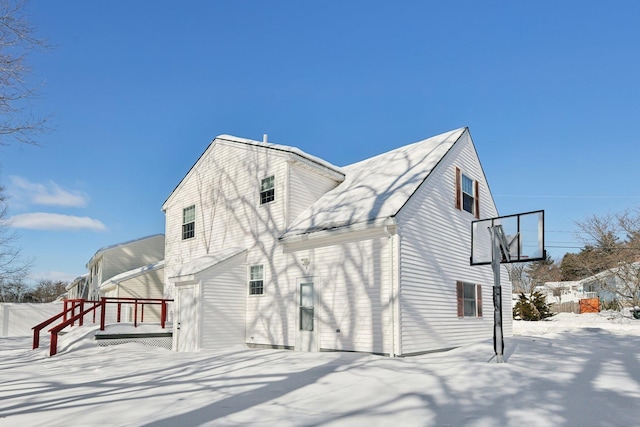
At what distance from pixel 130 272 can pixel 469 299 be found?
17.0 meters

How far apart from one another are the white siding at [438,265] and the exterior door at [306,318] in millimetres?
2943

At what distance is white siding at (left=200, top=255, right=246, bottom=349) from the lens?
14922mm

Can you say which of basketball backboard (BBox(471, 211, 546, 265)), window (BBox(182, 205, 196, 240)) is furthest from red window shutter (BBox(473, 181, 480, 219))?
window (BBox(182, 205, 196, 240))

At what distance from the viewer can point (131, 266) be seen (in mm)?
29250

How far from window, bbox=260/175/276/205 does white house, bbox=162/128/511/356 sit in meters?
0.04

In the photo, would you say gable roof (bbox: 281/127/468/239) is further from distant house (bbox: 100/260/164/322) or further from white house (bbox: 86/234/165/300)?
white house (bbox: 86/234/165/300)

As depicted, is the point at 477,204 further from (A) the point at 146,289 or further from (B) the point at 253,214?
(A) the point at 146,289

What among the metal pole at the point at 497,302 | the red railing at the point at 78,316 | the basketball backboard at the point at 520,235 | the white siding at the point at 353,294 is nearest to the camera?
the metal pole at the point at 497,302

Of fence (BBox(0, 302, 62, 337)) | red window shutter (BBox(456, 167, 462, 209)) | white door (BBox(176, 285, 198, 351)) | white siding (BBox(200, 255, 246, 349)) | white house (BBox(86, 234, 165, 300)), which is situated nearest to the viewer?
white door (BBox(176, 285, 198, 351))

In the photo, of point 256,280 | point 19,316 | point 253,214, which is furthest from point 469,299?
point 19,316

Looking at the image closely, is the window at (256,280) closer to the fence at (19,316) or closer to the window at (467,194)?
the window at (467,194)

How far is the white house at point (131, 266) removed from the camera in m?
24.6

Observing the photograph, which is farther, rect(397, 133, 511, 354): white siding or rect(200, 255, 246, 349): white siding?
rect(200, 255, 246, 349): white siding

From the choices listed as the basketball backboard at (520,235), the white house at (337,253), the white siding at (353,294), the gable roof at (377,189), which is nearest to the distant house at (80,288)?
the white house at (337,253)
